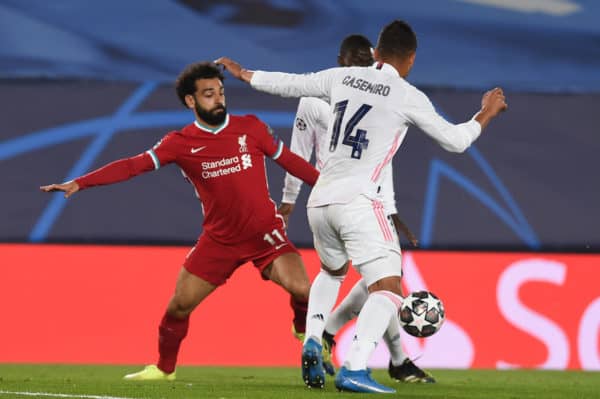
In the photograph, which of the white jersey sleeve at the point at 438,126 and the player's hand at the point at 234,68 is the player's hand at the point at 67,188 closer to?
the player's hand at the point at 234,68

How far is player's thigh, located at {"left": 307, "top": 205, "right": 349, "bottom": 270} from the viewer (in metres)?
6.72

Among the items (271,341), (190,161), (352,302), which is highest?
(190,161)

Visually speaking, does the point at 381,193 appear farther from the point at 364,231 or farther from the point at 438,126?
the point at 438,126

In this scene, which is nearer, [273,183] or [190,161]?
[190,161]

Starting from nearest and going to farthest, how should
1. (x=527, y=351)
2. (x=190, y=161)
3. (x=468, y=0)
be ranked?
1. (x=190, y=161)
2. (x=527, y=351)
3. (x=468, y=0)

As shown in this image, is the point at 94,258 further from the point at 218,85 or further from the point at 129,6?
the point at 218,85

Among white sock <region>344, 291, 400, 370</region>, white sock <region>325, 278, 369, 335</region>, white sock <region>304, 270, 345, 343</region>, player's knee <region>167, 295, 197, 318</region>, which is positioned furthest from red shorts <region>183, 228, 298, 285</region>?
white sock <region>344, 291, 400, 370</region>

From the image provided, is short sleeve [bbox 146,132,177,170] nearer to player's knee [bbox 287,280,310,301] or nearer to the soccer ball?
player's knee [bbox 287,280,310,301]

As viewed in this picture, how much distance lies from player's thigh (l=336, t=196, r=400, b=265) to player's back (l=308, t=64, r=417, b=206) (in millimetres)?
57

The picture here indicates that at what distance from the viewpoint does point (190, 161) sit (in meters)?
7.74

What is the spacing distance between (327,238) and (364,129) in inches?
24.5

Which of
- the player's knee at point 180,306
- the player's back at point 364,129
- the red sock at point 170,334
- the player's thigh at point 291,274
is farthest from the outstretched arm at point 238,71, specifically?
the red sock at point 170,334

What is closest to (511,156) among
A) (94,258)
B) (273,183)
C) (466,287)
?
(466,287)

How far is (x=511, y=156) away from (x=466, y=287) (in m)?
1.18
